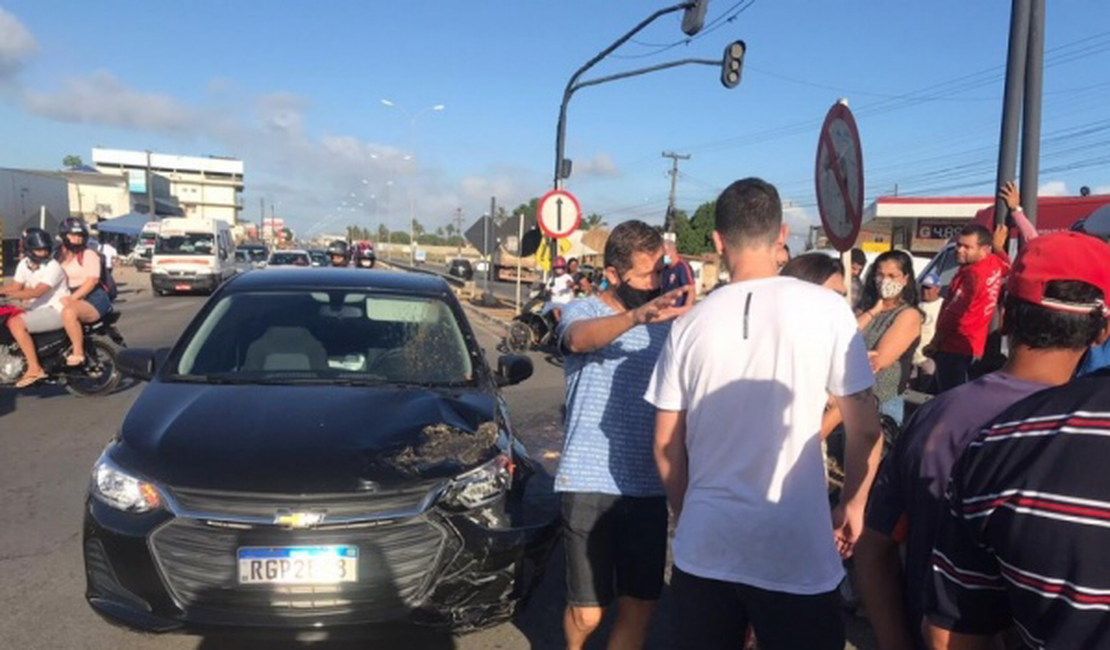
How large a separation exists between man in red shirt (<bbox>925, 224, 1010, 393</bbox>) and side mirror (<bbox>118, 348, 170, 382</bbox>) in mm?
5247

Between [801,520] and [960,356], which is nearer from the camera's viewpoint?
[801,520]

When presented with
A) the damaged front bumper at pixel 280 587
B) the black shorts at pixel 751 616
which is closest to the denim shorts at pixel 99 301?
the damaged front bumper at pixel 280 587

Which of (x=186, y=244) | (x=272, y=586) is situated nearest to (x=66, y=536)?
(x=272, y=586)

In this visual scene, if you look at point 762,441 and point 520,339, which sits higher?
point 762,441

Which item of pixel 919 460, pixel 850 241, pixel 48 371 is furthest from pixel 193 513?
pixel 48 371

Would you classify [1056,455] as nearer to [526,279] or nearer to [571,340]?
[571,340]

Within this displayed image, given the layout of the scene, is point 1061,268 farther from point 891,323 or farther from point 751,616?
point 891,323

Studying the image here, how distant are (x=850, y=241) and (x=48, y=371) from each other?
8.42 meters

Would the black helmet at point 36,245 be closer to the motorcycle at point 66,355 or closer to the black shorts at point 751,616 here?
the motorcycle at point 66,355

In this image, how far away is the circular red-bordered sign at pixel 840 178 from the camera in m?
3.81

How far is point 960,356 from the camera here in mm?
5965

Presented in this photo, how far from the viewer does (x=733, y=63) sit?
14.4m

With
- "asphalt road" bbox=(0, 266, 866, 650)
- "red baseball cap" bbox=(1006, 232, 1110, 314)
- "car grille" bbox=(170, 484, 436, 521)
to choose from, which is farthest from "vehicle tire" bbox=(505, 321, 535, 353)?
"red baseball cap" bbox=(1006, 232, 1110, 314)

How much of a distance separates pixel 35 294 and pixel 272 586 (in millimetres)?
7125
